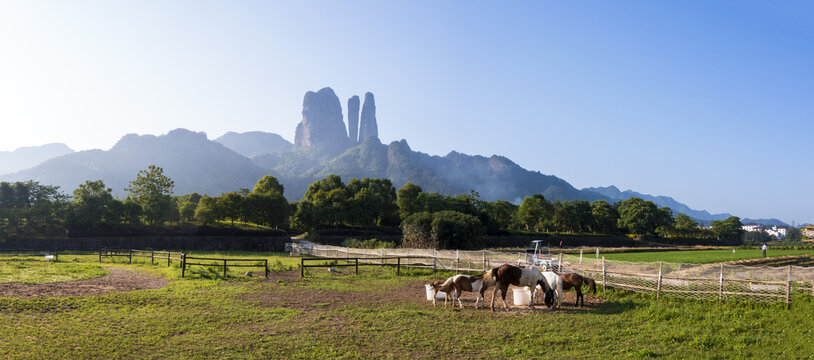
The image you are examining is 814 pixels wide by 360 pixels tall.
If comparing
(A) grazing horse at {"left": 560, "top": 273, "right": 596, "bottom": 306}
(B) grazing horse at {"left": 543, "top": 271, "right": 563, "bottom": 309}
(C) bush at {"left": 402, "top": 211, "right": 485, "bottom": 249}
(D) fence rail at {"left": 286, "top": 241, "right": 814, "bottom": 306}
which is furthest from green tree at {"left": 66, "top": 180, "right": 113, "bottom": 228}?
(B) grazing horse at {"left": 543, "top": 271, "right": 563, "bottom": 309}

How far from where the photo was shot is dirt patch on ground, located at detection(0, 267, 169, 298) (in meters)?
15.9

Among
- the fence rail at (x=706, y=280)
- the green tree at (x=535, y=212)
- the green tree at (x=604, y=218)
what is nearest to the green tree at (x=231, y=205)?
the fence rail at (x=706, y=280)

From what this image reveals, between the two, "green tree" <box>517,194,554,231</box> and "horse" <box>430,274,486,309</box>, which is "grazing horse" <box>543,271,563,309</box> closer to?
"horse" <box>430,274,486,309</box>

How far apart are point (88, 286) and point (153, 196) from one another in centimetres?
5378

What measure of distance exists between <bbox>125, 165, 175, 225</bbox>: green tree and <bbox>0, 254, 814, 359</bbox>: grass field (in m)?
54.1

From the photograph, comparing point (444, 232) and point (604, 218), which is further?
point (604, 218)

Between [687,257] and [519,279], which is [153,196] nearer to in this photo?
[519,279]

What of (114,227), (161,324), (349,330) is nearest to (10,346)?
(161,324)

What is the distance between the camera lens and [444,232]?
4791 centimetres

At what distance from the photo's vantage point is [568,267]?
19.0 meters

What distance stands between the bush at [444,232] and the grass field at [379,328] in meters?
32.4

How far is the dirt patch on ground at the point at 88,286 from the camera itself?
1587 centimetres

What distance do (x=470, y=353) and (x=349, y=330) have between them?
3.31m

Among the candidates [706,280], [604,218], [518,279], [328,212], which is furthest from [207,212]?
[604,218]
